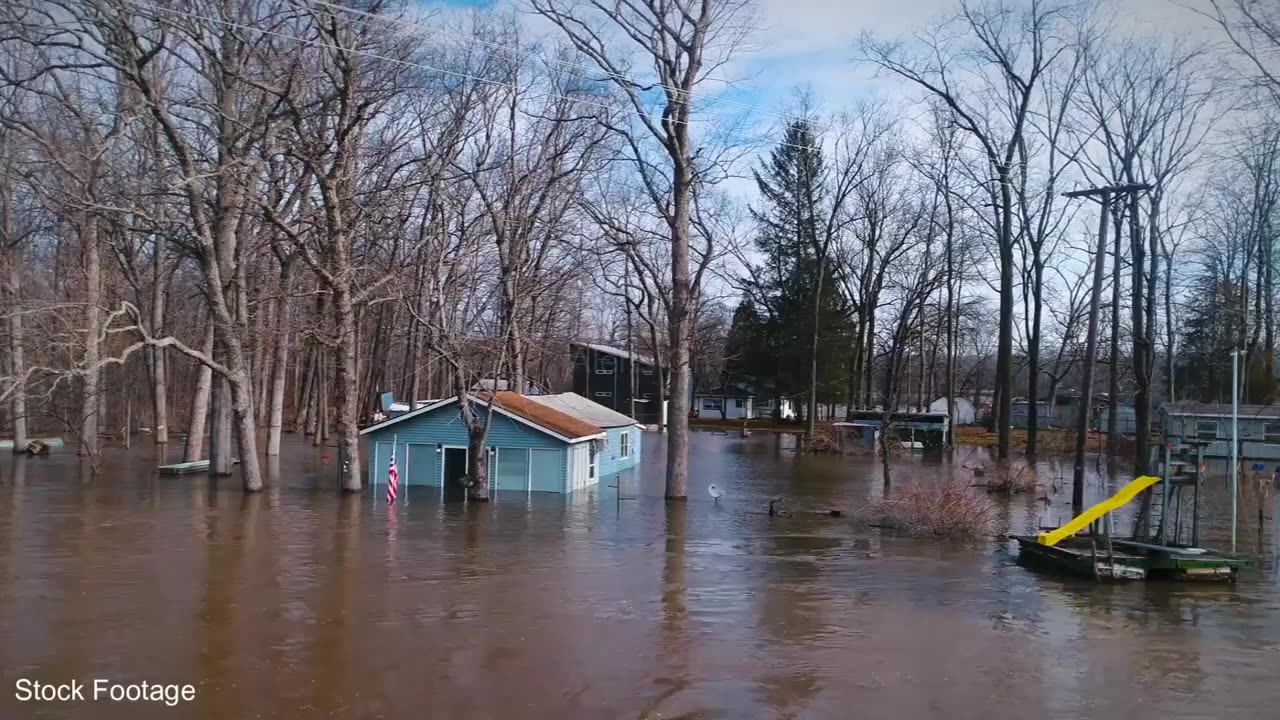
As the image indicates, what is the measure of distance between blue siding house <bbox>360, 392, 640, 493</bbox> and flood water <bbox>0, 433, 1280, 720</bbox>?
5.01m

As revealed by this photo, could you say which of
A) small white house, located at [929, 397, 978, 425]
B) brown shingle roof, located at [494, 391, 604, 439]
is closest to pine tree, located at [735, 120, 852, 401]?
small white house, located at [929, 397, 978, 425]

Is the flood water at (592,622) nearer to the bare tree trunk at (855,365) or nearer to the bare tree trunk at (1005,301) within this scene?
the bare tree trunk at (1005,301)

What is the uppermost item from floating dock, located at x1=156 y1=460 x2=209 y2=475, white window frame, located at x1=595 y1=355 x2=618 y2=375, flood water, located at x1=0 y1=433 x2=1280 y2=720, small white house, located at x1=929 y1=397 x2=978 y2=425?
white window frame, located at x1=595 y1=355 x2=618 y2=375

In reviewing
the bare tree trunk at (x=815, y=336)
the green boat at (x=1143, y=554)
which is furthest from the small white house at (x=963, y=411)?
the green boat at (x=1143, y=554)

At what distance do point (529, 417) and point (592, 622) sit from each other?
15.3 metres

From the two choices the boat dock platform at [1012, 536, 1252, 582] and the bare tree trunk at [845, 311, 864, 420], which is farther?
the bare tree trunk at [845, 311, 864, 420]

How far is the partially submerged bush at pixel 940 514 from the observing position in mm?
20078

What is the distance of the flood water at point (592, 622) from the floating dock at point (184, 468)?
821cm

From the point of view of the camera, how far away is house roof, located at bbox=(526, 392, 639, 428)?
108 feet

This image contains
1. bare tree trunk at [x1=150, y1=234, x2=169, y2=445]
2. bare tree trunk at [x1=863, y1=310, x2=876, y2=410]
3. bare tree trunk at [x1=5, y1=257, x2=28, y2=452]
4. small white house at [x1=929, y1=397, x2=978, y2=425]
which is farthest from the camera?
small white house at [x1=929, y1=397, x2=978, y2=425]

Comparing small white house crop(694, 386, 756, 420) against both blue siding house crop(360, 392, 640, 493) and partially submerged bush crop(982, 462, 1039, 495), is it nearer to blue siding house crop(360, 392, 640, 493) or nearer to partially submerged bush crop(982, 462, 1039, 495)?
partially submerged bush crop(982, 462, 1039, 495)

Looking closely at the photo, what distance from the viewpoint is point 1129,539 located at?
56.8 ft

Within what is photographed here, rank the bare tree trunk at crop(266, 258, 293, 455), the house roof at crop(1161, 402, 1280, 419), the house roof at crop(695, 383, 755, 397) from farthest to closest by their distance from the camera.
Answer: the house roof at crop(695, 383, 755, 397)
the house roof at crop(1161, 402, 1280, 419)
the bare tree trunk at crop(266, 258, 293, 455)

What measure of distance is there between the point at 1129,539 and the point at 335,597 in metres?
12.7
